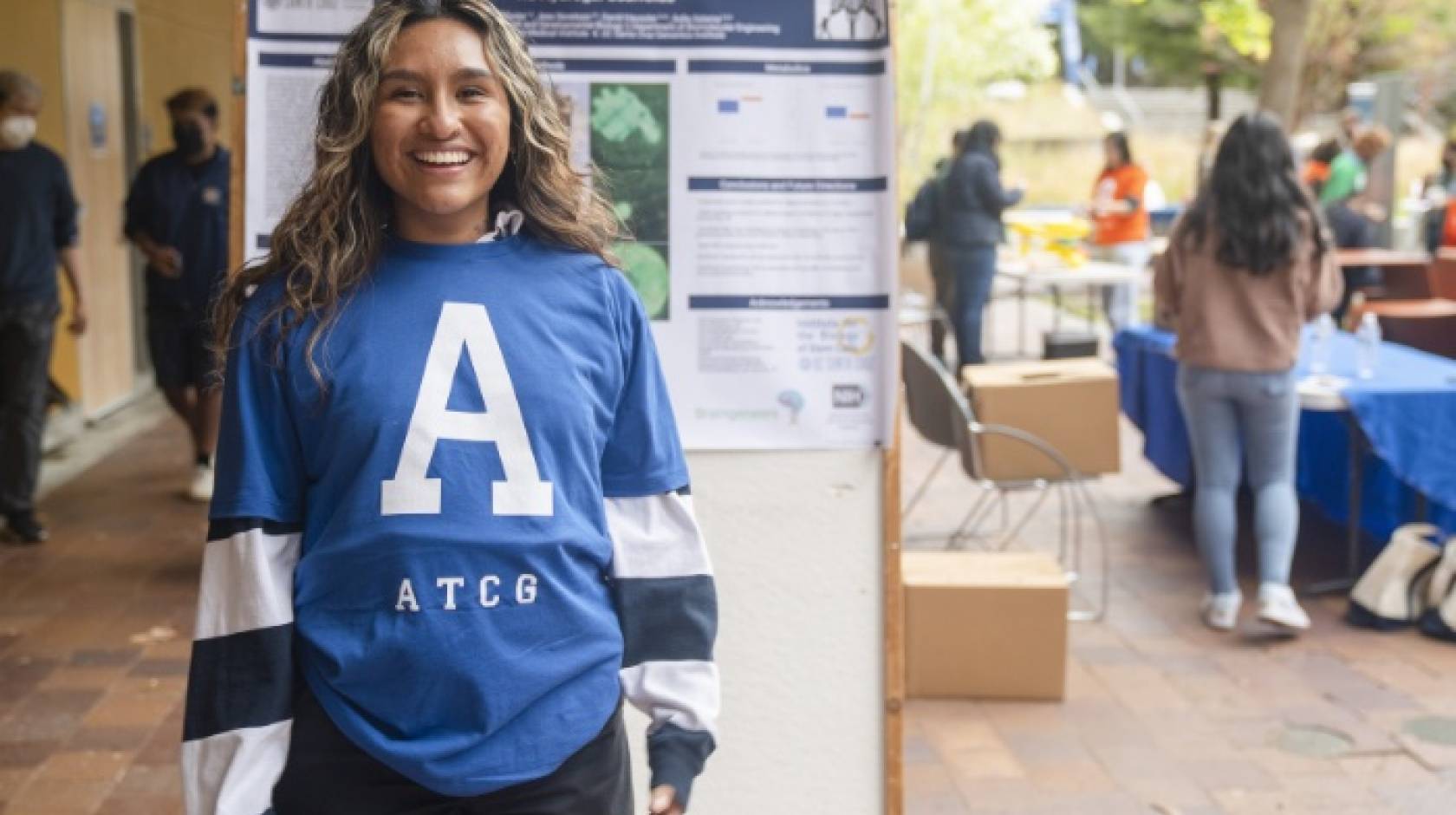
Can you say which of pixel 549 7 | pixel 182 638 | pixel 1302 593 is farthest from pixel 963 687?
pixel 549 7

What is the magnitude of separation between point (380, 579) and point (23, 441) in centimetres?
576

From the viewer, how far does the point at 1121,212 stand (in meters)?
13.6

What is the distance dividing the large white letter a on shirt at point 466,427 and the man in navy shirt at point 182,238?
5899mm

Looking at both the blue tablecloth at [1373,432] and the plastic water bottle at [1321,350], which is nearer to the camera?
the blue tablecloth at [1373,432]

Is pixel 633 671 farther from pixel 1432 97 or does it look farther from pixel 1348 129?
pixel 1432 97

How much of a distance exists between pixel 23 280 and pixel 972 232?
21.1 ft

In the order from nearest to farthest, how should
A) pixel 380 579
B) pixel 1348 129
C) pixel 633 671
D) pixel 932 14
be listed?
1. pixel 380 579
2. pixel 633 671
3. pixel 1348 129
4. pixel 932 14

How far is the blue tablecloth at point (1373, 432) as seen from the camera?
253 inches

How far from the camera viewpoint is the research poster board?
3.26m

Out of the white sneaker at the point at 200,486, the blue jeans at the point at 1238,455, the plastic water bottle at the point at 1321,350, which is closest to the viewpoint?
the blue jeans at the point at 1238,455

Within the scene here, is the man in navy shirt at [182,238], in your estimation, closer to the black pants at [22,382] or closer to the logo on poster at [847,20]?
the black pants at [22,382]

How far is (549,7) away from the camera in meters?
3.25

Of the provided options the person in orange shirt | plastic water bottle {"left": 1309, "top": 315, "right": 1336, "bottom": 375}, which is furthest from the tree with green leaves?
plastic water bottle {"left": 1309, "top": 315, "right": 1336, "bottom": 375}

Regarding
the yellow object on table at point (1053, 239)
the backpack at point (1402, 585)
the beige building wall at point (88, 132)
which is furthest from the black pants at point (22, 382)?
the yellow object on table at point (1053, 239)
